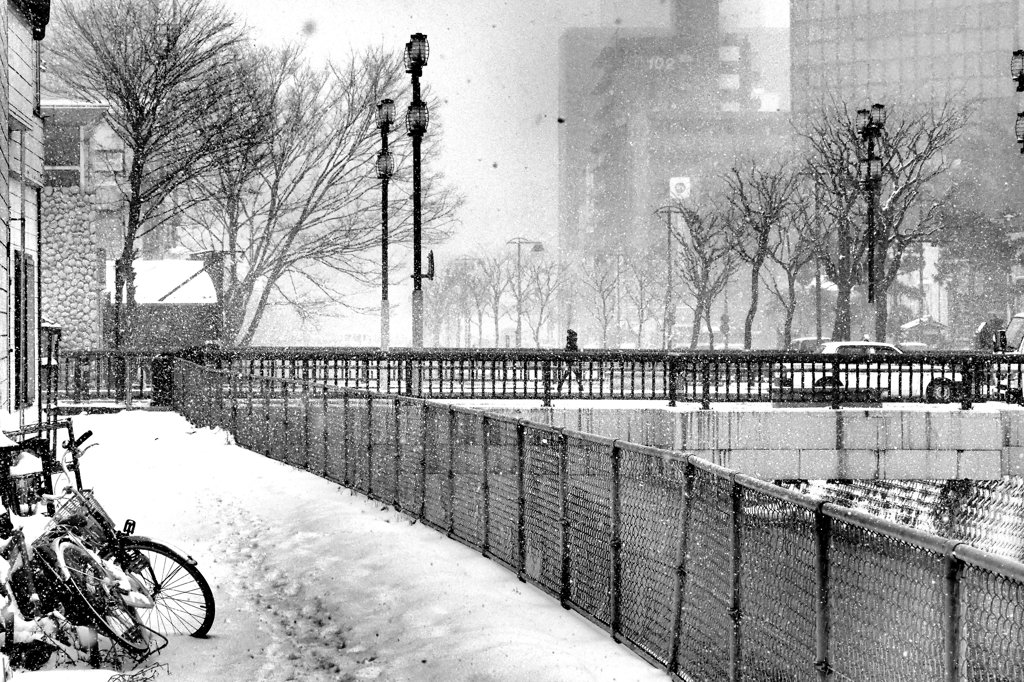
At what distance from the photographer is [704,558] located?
266 inches

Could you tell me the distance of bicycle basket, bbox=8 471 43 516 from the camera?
727 centimetres

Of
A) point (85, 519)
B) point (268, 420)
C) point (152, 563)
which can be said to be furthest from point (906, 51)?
point (85, 519)

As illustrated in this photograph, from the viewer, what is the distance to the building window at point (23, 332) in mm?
11320

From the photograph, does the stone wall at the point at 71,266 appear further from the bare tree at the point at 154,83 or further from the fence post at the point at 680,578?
the fence post at the point at 680,578

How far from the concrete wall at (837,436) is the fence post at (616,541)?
15602 millimetres

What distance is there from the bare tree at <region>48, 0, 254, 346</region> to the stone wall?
317 cm

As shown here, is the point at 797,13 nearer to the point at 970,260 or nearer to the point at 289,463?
the point at 970,260

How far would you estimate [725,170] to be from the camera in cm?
11881

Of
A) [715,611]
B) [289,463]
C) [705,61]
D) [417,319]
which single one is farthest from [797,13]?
[715,611]

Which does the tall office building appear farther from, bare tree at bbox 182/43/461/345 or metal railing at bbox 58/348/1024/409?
metal railing at bbox 58/348/1024/409

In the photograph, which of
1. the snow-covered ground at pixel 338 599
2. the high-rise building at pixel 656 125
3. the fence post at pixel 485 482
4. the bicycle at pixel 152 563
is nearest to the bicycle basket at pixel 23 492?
the bicycle at pixel 152 563

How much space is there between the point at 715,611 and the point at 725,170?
115798 mm

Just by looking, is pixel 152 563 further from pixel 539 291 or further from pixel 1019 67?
pixel 539 291

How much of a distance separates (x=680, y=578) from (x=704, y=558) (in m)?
0.35
